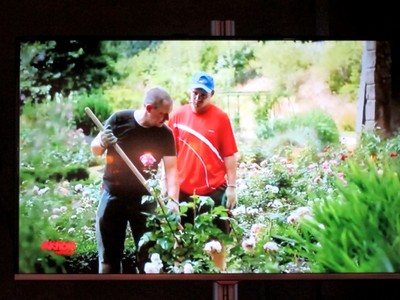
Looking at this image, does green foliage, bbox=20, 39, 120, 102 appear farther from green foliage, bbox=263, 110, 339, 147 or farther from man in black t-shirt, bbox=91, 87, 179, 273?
green foliage, bbox=263, 110, 339, 147

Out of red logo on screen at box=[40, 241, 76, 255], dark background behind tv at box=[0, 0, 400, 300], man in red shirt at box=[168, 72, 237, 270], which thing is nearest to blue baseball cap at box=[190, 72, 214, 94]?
man in red shirt at box=[168, 72, 237, 270]

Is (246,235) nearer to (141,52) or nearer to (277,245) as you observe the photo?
(277,245)

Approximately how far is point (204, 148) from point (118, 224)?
16.5 inches

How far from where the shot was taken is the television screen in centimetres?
252

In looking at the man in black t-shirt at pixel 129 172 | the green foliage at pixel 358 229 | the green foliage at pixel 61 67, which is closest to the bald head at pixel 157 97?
the man in black t-shirt at pixel 129 172

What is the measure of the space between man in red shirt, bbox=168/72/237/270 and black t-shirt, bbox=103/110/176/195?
5 centimetres

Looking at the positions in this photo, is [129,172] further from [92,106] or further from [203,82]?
[203,82]

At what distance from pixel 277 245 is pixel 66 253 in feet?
2.53
